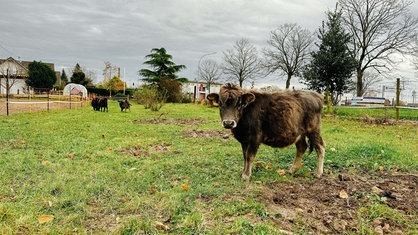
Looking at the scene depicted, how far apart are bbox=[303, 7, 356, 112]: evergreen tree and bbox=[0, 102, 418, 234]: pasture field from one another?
16406 millimetres

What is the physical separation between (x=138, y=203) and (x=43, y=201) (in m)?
1.14

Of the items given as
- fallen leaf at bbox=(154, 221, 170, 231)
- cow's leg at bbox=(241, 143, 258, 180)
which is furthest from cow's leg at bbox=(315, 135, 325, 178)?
fallen leaf at bbox=(154, 221, 170, 231)

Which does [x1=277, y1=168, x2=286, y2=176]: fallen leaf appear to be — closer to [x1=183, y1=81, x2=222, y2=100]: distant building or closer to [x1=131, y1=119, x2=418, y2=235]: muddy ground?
[x1=131, y1=119, x2=418, y2=235]: muddy ground

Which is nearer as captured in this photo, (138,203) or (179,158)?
(138,203)

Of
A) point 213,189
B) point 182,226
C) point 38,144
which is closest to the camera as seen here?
point 182,226

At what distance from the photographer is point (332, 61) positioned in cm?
2280

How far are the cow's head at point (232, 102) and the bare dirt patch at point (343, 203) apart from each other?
113 centimetres

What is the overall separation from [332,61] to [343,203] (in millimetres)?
20448

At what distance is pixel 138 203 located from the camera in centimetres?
393

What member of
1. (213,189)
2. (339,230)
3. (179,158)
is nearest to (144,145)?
(179,158)

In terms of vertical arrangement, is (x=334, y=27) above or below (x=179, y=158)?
above

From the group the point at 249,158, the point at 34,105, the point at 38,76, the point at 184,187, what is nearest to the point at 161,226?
the point at 184,187

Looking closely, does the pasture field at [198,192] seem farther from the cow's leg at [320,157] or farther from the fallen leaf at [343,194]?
the cow's leg at [320,157]

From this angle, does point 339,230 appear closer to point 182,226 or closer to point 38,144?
point 182,226
